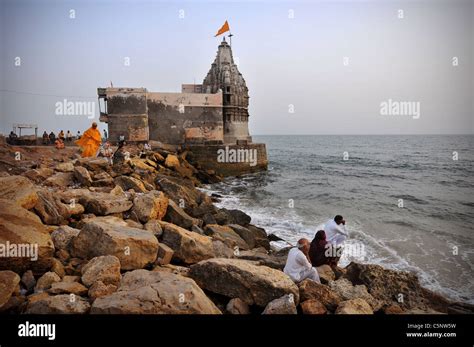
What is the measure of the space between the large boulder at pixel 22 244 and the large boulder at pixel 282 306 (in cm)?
262

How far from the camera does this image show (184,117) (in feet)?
70.2

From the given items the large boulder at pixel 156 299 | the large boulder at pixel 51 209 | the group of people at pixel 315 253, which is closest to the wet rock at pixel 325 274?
the group of people at pixel 315 253

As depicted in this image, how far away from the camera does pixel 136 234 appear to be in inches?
166

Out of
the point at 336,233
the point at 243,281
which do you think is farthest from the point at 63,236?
the point at 336,233

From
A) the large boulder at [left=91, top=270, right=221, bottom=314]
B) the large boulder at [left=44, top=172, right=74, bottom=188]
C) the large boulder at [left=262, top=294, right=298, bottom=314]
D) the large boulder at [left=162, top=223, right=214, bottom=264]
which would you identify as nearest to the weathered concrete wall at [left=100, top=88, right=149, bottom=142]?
the large boulder at [left=44, top=172, right=74, bottom=188]

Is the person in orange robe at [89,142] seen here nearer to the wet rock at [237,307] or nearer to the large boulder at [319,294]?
the wet rock at [237,307]

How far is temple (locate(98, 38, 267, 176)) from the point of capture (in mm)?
20125

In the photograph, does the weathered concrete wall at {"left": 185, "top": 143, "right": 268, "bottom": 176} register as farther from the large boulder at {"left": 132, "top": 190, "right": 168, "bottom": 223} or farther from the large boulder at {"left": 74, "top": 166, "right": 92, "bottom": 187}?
the large boulder at {"left": 132, "top": 190, "right": 168, "bottom": 223}

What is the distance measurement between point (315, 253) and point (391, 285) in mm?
1301

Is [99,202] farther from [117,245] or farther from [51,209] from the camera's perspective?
[117,245]

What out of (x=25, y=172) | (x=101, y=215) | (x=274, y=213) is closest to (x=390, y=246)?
(x=274, y=213)

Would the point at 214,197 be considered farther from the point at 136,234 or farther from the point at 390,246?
the point at 136,234

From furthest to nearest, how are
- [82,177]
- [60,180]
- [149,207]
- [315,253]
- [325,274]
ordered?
[82,177] < [60,180] < [149,207] < [315,253] < [325,274]

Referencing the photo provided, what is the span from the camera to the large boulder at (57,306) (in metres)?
3.00
